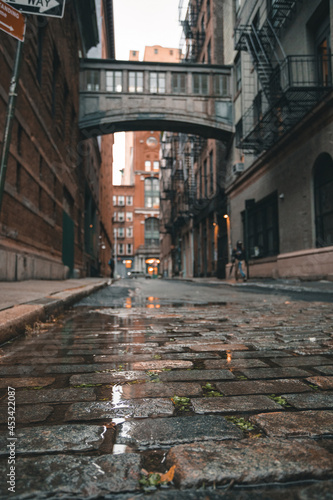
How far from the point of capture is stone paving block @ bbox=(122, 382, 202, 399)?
6.41 ft

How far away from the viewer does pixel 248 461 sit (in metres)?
1.19

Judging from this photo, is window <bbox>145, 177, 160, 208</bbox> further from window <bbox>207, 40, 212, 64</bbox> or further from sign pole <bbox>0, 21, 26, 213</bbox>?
sign pole <bbox>0, 21, 26, 213</bbox>

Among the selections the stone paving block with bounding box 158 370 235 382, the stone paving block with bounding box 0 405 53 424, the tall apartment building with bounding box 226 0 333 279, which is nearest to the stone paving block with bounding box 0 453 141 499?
the stone paving block with bounding box 0 405 53 424

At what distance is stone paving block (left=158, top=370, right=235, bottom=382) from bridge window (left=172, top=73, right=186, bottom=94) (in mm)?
24052

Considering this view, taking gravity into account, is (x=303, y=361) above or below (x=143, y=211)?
below

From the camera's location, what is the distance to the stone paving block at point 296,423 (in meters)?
1.44

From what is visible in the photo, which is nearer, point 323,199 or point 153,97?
point 323,199

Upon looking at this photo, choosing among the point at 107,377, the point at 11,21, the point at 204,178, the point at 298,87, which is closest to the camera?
the point at 107,377

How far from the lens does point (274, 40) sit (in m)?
16.8

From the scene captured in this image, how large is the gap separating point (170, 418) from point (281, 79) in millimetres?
16849

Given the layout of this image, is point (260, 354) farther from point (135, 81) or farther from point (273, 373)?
point (135, 81)

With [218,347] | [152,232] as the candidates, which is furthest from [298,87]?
[152,232]

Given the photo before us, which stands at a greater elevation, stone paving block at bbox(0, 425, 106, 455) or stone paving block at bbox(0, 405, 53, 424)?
stone paving block at bbox(0, 425, 106, 455)

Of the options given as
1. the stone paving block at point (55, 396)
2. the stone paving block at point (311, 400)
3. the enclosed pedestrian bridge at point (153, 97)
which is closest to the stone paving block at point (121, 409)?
the stone paving block at point (55, 396)
